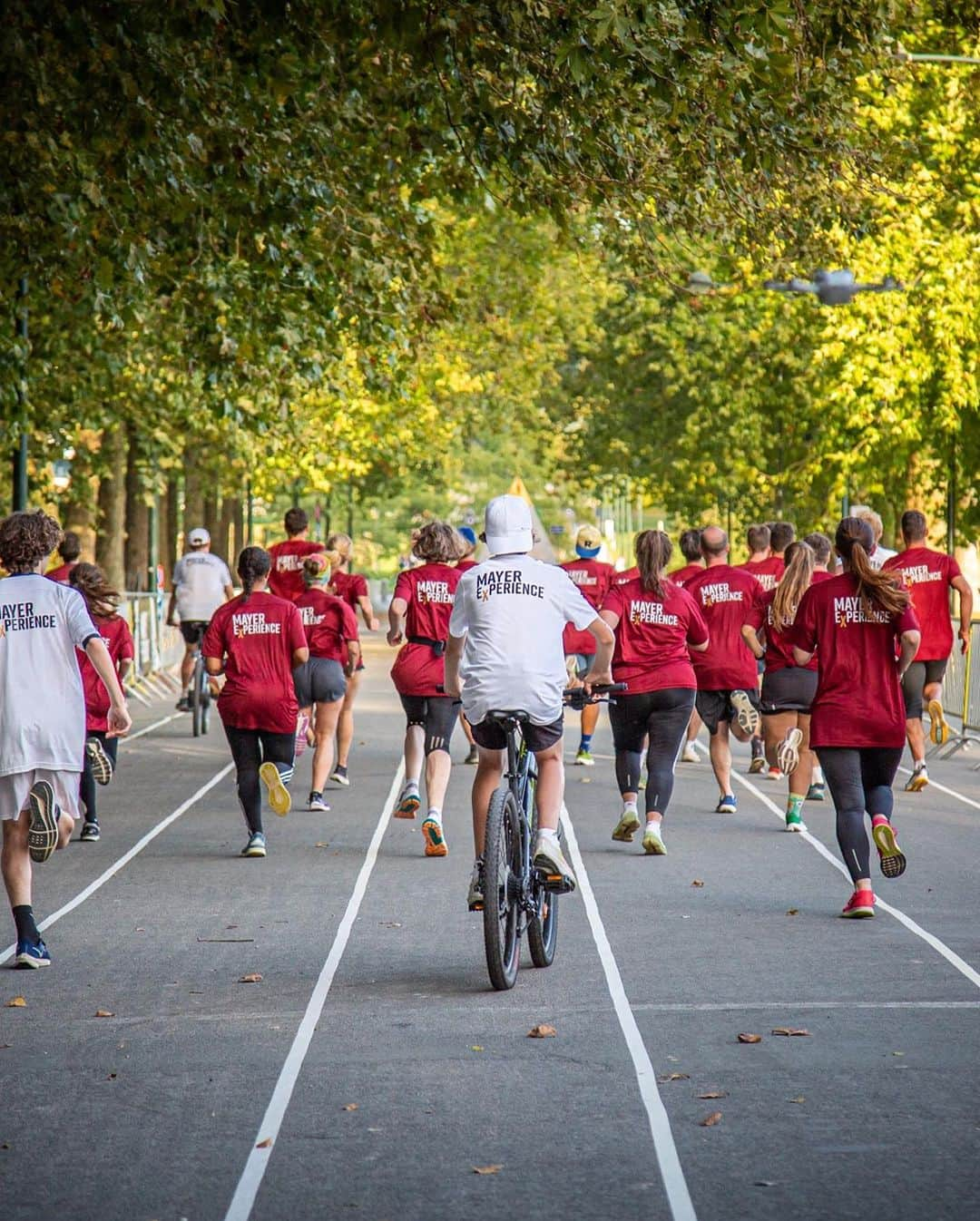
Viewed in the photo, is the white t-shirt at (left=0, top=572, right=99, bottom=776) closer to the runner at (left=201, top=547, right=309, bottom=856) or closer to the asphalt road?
the asphalt road

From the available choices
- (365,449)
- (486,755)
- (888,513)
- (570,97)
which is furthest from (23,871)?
(365,449)

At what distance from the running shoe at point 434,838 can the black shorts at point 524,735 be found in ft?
12.0

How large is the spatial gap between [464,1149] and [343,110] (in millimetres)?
11179

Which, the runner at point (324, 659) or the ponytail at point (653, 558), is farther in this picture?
the runner at point (324, 659)

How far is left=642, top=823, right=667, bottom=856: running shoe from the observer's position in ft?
40.3

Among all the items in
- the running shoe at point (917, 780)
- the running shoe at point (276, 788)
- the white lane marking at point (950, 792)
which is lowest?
the white lane marking at point (950, 792)

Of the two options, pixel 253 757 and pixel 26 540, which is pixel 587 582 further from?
pixel 26 540

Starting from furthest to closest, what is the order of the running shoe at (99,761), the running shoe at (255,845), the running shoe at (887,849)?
the running shoe at (255,845) → the running shoe at (99,761) → the running shoe at (887,849)

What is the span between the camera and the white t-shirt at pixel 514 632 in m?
8.31

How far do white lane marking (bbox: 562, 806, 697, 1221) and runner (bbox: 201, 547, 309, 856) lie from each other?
2687mm

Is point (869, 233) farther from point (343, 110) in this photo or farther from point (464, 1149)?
point (464, 1149)

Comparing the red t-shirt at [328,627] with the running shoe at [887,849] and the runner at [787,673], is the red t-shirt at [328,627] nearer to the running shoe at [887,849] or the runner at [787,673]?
the runner at [787,673]

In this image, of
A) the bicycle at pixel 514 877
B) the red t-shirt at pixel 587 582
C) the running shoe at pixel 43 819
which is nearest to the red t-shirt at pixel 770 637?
A: the red t-shirt at pixel 587 582

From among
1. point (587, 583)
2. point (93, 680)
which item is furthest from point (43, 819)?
point (587, 583)
